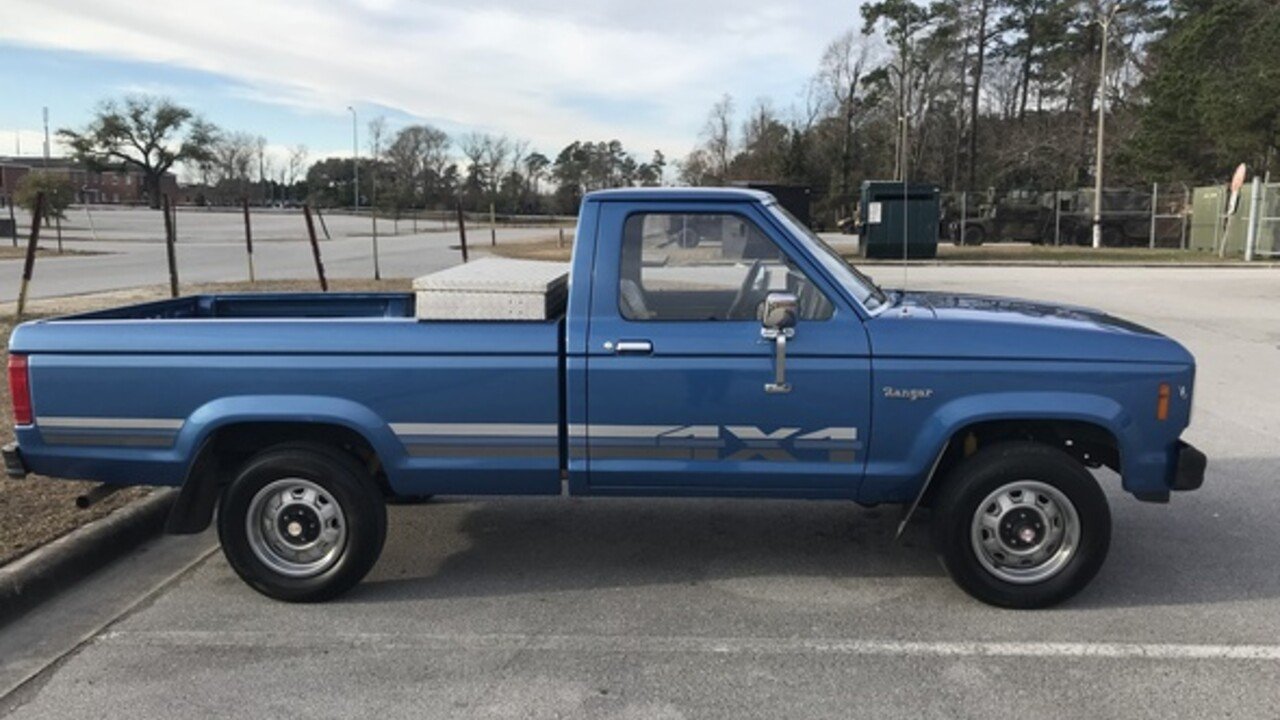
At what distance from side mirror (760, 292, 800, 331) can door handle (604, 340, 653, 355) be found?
1.67 feet

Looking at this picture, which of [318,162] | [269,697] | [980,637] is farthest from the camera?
[318,162]

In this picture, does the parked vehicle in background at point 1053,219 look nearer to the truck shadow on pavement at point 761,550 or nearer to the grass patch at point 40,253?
the grass patch at point 40,253

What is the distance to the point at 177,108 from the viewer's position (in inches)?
3575

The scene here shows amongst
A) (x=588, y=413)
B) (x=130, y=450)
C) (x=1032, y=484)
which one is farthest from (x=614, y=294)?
(x=130, y=450)

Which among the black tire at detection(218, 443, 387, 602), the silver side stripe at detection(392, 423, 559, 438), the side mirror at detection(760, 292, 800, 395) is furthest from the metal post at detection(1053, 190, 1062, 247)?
the black tire at detection(218, 443, 387, 602)

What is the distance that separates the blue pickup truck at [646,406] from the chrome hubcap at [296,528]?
0.01 meters

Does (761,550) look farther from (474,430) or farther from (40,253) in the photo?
(40,253)

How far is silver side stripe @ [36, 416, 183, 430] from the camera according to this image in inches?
170

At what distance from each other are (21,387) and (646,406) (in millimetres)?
2778

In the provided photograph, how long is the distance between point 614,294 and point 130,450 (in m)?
2.28

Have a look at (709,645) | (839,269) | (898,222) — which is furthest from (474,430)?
(898,222)

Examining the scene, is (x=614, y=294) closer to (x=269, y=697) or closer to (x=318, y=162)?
(x=269, y=697)

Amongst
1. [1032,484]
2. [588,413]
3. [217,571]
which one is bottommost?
[217,571]

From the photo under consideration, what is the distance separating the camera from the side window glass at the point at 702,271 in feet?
14.2
